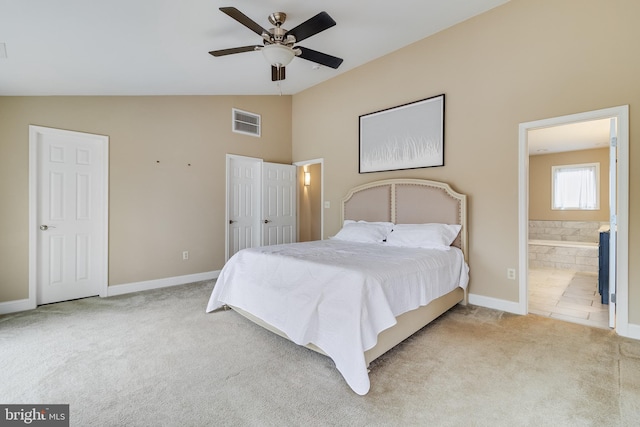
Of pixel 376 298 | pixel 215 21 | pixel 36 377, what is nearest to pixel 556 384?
pixel 376 298

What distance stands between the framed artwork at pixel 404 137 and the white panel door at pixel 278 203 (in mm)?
1691

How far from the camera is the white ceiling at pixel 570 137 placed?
473cm

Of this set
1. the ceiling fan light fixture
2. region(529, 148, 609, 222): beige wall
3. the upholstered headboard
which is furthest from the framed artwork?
region(529, 148, 609, 222): beige wall

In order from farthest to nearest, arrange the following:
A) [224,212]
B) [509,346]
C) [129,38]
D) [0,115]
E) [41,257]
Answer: [224,212] < [41,257] < [0,115] < [129,38] < [509,346]

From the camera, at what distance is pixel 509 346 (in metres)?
2.44

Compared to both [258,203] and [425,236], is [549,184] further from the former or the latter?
[258,203]

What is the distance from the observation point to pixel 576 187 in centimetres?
662

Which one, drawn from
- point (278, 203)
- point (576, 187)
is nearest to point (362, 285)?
point (278, 203)

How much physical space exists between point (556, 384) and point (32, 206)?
519cm

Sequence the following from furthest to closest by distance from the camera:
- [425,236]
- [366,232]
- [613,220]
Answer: [366,232], [425,236], [613,220]

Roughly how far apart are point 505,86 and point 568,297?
9.24 feet

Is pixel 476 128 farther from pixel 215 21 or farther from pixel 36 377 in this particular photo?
pixel 36 377

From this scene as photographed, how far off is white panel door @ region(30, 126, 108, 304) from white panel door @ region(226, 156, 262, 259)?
1.77 metres

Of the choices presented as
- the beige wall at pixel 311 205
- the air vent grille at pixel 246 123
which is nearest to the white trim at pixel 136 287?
the beige wall at pixel 311 205
